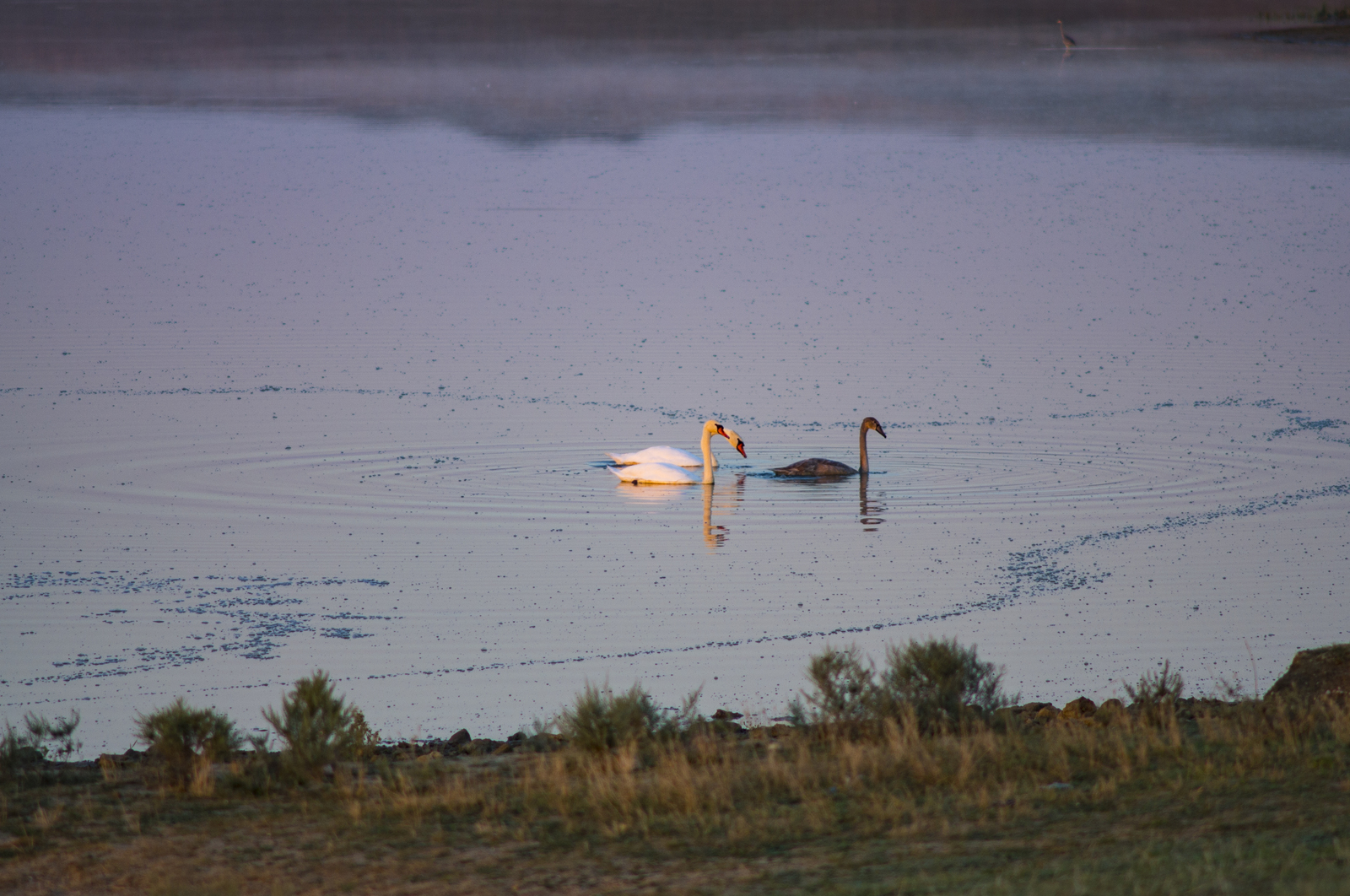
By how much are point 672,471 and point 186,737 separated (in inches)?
355

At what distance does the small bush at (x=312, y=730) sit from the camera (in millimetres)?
7586

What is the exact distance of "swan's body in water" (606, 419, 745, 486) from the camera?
1641 cm

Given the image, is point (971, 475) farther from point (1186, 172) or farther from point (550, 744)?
point (1186, 172)

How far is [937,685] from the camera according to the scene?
823cm

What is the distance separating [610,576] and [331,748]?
5.38m

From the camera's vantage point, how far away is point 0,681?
10.4 m

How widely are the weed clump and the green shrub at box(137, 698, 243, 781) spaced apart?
8.63ft

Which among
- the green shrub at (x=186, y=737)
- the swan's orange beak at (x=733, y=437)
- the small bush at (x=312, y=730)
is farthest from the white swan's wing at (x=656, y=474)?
the green shrub at (x=186, y=737)

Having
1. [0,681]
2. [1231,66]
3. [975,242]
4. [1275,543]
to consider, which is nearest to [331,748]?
[0,681]

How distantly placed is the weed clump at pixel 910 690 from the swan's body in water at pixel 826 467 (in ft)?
26.0

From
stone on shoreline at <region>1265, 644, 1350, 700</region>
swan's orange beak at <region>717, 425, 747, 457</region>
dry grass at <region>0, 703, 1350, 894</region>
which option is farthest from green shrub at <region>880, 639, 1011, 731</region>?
swan's orange beak at <region>717, 425, 747, 457</region>

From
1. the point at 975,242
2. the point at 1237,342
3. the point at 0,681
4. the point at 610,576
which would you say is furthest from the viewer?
the point at 975,242

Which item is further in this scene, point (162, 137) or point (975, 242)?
point (162, 137)

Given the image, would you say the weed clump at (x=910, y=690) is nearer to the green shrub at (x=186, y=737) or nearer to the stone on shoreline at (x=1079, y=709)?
the stone on shoreline at (x=1079, y=709)
